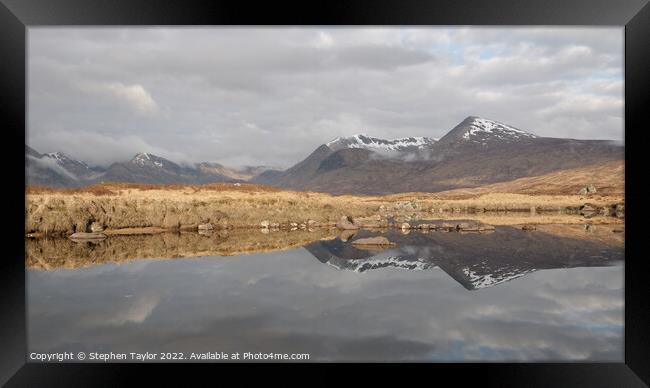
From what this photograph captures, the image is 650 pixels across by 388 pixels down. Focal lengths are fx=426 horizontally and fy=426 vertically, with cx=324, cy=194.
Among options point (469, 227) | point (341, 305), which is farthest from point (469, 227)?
point (341, 305)

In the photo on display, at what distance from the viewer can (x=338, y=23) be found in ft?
21.5

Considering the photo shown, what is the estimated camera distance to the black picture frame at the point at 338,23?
5.90 meters

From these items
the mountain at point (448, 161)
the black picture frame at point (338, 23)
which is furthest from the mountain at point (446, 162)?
the black picture frame at point (338, 23)

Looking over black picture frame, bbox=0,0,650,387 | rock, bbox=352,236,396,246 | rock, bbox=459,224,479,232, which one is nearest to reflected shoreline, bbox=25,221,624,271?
rock, bbox=352,236,396,246

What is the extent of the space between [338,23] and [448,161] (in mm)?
157671

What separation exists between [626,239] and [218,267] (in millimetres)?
10189

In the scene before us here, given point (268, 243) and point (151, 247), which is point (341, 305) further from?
point (151, 247)

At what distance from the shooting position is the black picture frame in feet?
19.4

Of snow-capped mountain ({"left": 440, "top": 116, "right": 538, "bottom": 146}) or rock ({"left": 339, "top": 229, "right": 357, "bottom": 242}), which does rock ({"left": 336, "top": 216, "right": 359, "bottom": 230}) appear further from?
snow-capped mountain ({"left": 440, "top": 116, "right": 538, "bottom": 146})

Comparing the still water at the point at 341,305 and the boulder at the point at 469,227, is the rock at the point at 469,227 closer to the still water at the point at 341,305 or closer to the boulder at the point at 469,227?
the boulder at the point at 469,227

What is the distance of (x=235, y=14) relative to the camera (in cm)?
641

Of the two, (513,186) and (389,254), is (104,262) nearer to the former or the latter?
(389,254)

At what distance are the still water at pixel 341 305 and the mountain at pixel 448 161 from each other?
11749cm

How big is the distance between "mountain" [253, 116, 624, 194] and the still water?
4625 inches
